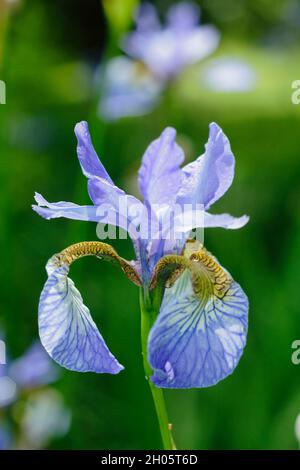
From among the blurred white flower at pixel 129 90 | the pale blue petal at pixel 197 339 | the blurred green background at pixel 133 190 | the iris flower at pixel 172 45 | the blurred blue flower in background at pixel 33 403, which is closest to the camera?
the pale blue petal at pixel 197 339

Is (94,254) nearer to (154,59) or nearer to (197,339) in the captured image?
(197,339)

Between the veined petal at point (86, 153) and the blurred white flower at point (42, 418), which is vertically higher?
the veined petal at point (86, 153)

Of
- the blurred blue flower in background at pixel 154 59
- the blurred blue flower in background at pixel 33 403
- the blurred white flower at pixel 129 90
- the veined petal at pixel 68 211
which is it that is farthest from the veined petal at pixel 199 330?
the blurred blue flower in background at pixel 154 59

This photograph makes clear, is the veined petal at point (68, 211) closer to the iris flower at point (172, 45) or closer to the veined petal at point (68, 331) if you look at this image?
the veined petal at point (68, 331)

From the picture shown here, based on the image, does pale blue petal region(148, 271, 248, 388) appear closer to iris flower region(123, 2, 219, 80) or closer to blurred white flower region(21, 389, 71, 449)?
blurred white flower region(21, 389, 71, 449)

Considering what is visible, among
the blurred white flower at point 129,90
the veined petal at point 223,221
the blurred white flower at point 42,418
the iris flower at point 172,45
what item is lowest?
the blurred white flower at point 42,418

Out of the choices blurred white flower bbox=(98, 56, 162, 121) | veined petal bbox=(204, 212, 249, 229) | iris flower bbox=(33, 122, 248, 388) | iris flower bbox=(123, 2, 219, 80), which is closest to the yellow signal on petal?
iris flower bbox=(33, 122, 248, 388)

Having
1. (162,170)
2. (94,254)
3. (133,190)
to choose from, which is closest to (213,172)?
(162,170)

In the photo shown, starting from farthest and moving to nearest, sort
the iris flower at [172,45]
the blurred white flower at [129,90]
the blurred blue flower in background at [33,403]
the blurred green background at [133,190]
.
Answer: the iris flower at [172,45], the blurred white flower at [129,90], the blurred green background at [133,190], the blurred blue flower in background at [33,403]
